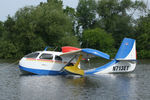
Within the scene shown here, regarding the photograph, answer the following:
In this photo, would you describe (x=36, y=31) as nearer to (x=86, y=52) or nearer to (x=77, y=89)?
(x=86, y=52)

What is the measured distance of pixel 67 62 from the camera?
21.8m

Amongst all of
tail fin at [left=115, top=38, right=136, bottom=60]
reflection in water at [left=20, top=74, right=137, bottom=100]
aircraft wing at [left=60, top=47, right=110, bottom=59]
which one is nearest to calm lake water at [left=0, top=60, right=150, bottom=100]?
reflection in water at [left=20, top=74, right=137, bottom=100]

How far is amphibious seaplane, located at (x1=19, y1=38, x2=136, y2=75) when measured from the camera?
822 inches

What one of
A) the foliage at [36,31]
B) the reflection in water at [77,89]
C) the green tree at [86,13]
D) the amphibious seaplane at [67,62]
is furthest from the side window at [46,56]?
the green tree at [86,13]

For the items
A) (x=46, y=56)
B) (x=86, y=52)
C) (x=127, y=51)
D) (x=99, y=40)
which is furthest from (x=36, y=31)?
(x=86, y=52)

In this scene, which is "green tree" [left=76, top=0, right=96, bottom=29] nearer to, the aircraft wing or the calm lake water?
the aircraft wing

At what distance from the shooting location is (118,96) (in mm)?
13938

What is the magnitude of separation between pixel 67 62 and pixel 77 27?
1875 inches

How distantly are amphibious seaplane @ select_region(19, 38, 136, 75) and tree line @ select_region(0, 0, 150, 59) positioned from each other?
976 inches

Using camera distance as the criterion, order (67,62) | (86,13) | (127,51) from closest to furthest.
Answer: (67,62)
(127,51)
(86,13)

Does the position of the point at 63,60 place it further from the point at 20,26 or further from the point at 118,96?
the point at 20,26

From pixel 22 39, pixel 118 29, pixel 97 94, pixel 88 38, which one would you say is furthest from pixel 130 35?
pixel 97 94

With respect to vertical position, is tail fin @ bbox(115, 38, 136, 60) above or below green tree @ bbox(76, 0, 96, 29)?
below

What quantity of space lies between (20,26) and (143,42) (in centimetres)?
2425
